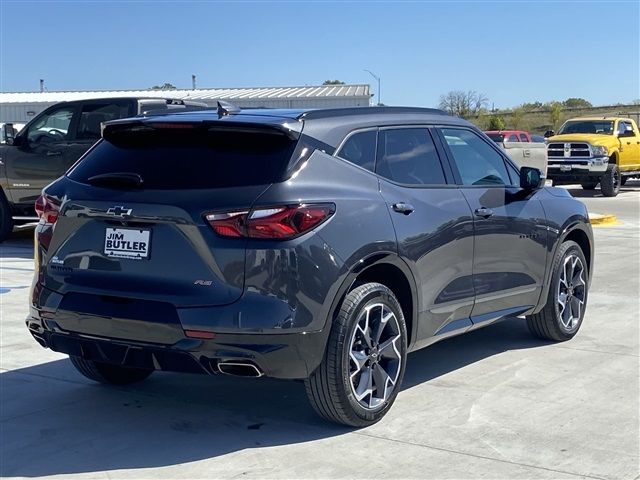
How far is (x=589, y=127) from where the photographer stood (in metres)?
27.3

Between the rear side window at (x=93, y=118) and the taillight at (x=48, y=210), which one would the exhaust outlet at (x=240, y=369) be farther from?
the rear side window at (x=93, y=118)

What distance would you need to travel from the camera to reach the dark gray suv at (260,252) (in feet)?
15.4

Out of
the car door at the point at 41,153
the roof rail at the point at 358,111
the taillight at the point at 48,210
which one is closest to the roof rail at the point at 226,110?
the roof rail at the point at 358,111

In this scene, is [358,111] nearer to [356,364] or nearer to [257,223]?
[257,223]

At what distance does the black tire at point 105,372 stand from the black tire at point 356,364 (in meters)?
1.58

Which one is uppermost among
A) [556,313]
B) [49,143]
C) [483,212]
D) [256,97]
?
[256,97]

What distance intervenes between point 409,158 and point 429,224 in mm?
492

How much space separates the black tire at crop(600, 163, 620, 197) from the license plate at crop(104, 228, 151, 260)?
73.6 ft

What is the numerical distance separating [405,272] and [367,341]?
20.9 inches

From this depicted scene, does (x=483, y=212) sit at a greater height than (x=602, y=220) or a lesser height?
greater

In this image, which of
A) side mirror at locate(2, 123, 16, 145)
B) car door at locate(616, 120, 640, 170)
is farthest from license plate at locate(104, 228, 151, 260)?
car door at locate(616, 120, 640, 170)

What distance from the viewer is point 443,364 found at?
6766mm

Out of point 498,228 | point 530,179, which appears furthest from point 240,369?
point 530,179

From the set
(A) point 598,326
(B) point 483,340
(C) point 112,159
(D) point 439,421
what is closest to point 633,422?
(D) point 439,421
